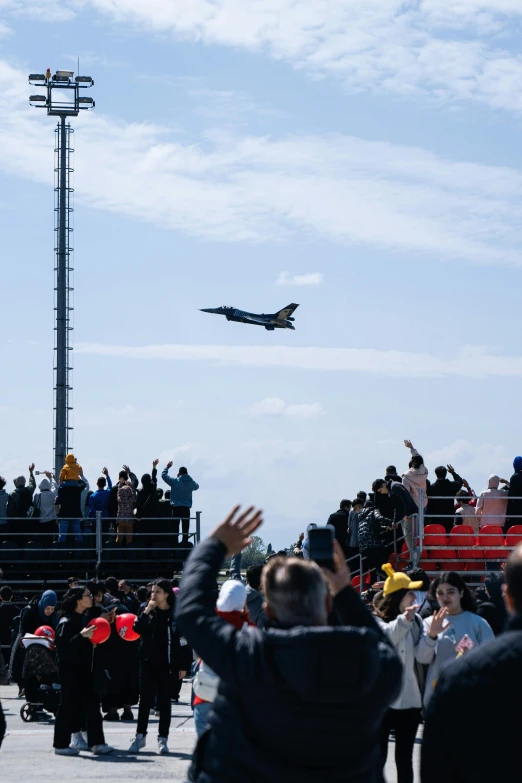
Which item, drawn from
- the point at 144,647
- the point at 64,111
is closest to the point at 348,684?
the point at 144,647

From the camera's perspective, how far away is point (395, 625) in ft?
28.8

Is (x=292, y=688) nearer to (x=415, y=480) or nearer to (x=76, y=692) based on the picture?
(x=76, y=692)

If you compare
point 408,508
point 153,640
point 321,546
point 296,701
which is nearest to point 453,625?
point 153,640

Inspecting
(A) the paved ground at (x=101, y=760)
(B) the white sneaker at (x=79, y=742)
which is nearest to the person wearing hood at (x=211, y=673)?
(A) the paved ground at (x=101, y=760)

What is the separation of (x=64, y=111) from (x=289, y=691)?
4292cm

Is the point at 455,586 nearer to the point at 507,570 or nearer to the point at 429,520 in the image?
the point at 507,570

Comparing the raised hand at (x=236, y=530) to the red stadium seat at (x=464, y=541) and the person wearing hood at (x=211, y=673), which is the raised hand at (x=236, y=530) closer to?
the person wearing hood at (x=211, y=673)

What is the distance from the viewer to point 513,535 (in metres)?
20.4

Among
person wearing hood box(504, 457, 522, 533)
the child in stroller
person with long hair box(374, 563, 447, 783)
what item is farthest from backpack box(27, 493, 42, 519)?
person with long hair box(374, 563, 447, 783)

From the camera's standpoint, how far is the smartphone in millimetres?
3814

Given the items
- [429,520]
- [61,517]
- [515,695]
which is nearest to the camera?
[515,695]

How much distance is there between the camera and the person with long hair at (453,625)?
27.6ft

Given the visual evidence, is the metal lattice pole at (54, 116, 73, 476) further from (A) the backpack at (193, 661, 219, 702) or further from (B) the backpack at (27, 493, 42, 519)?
(A) the backpack at (193, 661, 219, 702)

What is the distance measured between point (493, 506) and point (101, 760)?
35.1 ft
